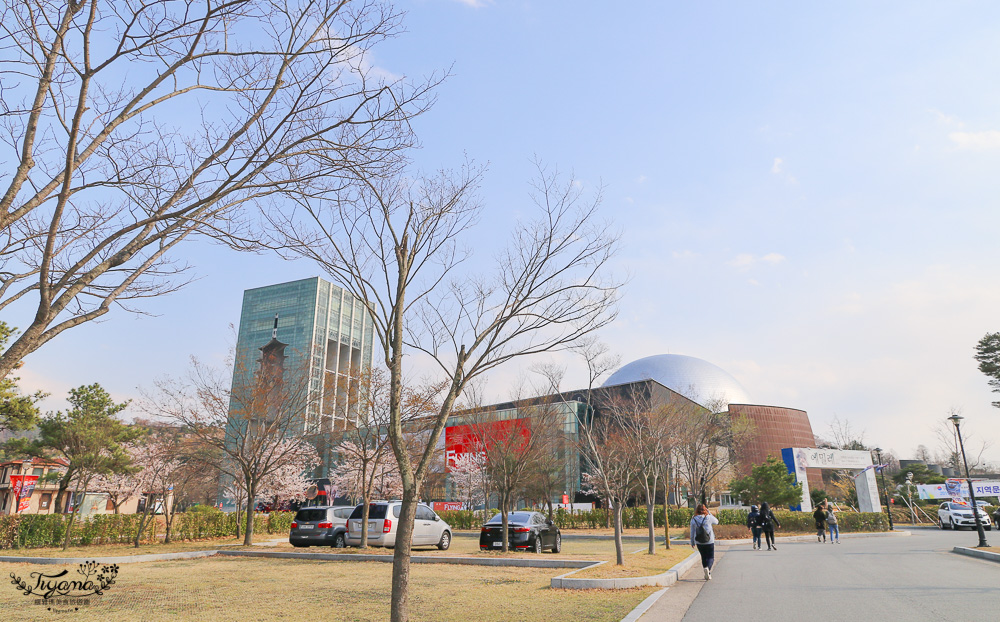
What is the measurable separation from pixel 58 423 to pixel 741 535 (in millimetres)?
36949

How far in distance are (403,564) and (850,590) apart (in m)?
8.86

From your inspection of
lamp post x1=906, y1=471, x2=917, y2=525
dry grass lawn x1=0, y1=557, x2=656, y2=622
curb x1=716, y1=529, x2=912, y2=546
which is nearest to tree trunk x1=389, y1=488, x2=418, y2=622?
dry grass lawn x1=0, y1=557, x2=656, y2=622

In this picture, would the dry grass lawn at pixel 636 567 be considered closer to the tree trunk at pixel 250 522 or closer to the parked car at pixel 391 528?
the parked car at pixel 391 528

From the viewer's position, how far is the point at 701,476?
35188mm

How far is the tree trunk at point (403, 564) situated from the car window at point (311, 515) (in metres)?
15.3

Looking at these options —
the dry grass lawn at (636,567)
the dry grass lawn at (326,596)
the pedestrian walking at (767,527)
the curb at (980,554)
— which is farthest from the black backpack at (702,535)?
the pedestrian walking at (767,527)

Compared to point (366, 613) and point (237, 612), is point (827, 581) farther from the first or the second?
point (237, 612)

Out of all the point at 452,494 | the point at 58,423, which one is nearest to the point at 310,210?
the point at 58,423

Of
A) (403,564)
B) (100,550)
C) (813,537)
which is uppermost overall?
(403,564)

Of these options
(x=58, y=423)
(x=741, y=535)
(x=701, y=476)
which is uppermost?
(x=58, y=423)

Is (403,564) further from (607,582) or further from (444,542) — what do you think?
(444,542)

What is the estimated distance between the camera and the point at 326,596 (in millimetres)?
9477

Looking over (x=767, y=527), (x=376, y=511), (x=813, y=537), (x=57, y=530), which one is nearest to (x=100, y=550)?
(x=57, y=530)

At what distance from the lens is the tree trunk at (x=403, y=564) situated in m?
6.21
